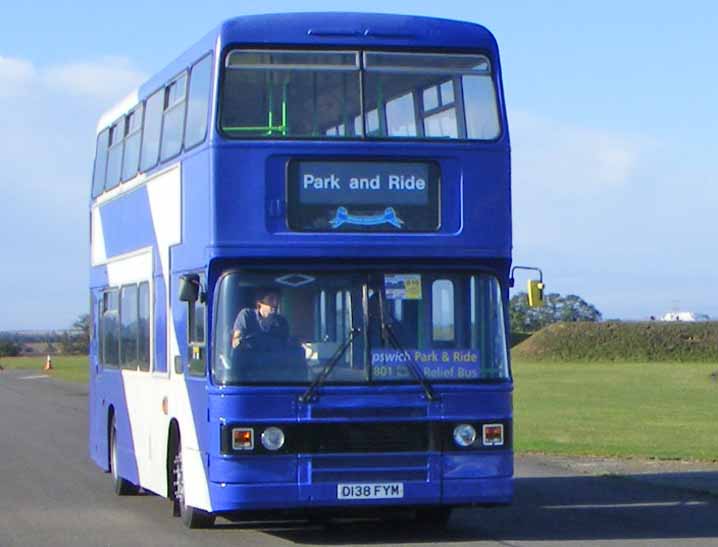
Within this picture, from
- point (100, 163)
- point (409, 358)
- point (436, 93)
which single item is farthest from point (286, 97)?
point (100, 163)

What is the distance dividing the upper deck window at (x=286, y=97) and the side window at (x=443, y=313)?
1.49 metres

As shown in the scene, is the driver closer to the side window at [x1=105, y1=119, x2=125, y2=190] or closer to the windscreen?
the windscreen

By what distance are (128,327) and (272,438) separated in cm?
478

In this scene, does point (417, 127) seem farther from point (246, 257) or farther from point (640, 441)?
point (640, 441)

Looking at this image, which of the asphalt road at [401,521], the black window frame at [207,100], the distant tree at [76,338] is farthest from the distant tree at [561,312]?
the black window frame at [207,100]

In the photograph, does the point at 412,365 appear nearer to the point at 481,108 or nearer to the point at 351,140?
the point at 351,140

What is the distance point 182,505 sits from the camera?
1469 cm

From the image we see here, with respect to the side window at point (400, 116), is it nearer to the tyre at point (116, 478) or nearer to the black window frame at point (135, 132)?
the black window frame at point (135, 132)

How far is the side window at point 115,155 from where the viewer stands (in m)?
18.0

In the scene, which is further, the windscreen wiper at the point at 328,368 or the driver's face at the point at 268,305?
the driver's face at the point at 268,305

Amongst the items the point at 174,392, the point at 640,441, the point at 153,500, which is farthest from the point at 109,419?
the point at 640,441

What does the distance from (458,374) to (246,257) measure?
1.99 metres

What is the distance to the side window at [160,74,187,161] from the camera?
14570 mm

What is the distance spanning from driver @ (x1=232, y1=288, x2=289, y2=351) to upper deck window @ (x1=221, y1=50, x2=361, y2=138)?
4.71ft
